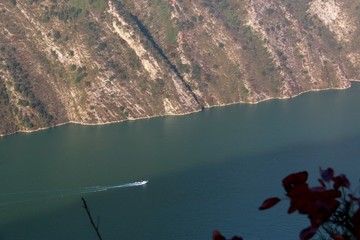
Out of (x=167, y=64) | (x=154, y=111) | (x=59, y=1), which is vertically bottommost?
(x=154, y=111)

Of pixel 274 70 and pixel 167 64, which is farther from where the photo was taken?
pixel 274 70

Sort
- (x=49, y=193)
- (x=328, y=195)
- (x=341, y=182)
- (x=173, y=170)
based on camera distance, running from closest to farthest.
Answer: (x=328, y=195) → (x=341, y=182) → (x=49, y=193) → (x=173, y=170)

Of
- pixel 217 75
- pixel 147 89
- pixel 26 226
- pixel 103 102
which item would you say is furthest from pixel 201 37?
pixel 26 226

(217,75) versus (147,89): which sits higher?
(217,75)

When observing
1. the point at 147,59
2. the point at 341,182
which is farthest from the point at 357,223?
the point at 147,59

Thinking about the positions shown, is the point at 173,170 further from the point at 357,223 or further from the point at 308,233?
the point at 357,223

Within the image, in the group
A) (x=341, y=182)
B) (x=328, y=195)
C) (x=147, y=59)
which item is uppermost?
(x=147, y=59)

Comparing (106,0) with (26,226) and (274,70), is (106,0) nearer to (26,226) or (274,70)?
(274,70)
